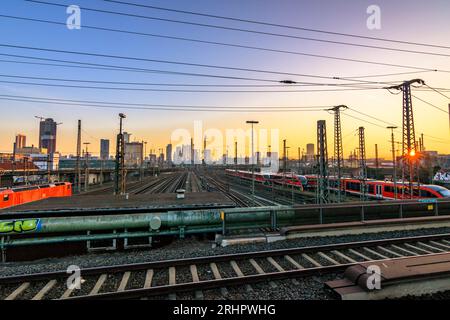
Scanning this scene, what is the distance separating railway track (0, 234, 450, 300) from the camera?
5.54 m

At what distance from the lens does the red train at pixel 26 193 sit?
22289 millimetres

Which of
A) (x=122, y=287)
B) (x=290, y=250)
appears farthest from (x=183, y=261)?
(x=290, y=250)

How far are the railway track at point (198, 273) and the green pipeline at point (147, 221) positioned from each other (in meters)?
2.86

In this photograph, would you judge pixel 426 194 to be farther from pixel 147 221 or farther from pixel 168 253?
pixel 147 221

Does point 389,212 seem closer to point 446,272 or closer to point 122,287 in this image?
point 446,272

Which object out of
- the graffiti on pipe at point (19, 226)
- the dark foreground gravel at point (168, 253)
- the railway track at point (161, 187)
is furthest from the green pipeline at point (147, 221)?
the railway track at point (161, 187)

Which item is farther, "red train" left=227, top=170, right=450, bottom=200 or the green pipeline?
"red train" left=227, top=170, right=450, bottom=200

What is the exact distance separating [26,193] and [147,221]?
24.2 m

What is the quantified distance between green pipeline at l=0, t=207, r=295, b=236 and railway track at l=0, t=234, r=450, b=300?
2861mm

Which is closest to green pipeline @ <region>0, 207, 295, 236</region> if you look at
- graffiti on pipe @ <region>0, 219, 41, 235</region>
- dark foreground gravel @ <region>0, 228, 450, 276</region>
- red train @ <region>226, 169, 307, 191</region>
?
graffiti on pipe @ <region>0, 219, 41, 235</region>

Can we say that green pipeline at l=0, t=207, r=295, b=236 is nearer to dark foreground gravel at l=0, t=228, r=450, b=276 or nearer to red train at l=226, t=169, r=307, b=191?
dark foreground gravel at l=0, t=228, r=450, b=276

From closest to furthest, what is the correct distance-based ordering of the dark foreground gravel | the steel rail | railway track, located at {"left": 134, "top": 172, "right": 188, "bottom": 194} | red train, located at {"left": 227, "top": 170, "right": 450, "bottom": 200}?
the steel rail, the dark foreground gravel, red train, located at {"left": 227, "top": 170, "right": 450, "bottom": 200}, railway track, located at {"left": 134, "top": 172, "right": 188, "bottom": 194}

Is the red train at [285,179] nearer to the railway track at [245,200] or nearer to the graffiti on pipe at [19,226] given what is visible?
the railway track at [245,200]

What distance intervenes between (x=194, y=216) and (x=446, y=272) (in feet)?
26.1
